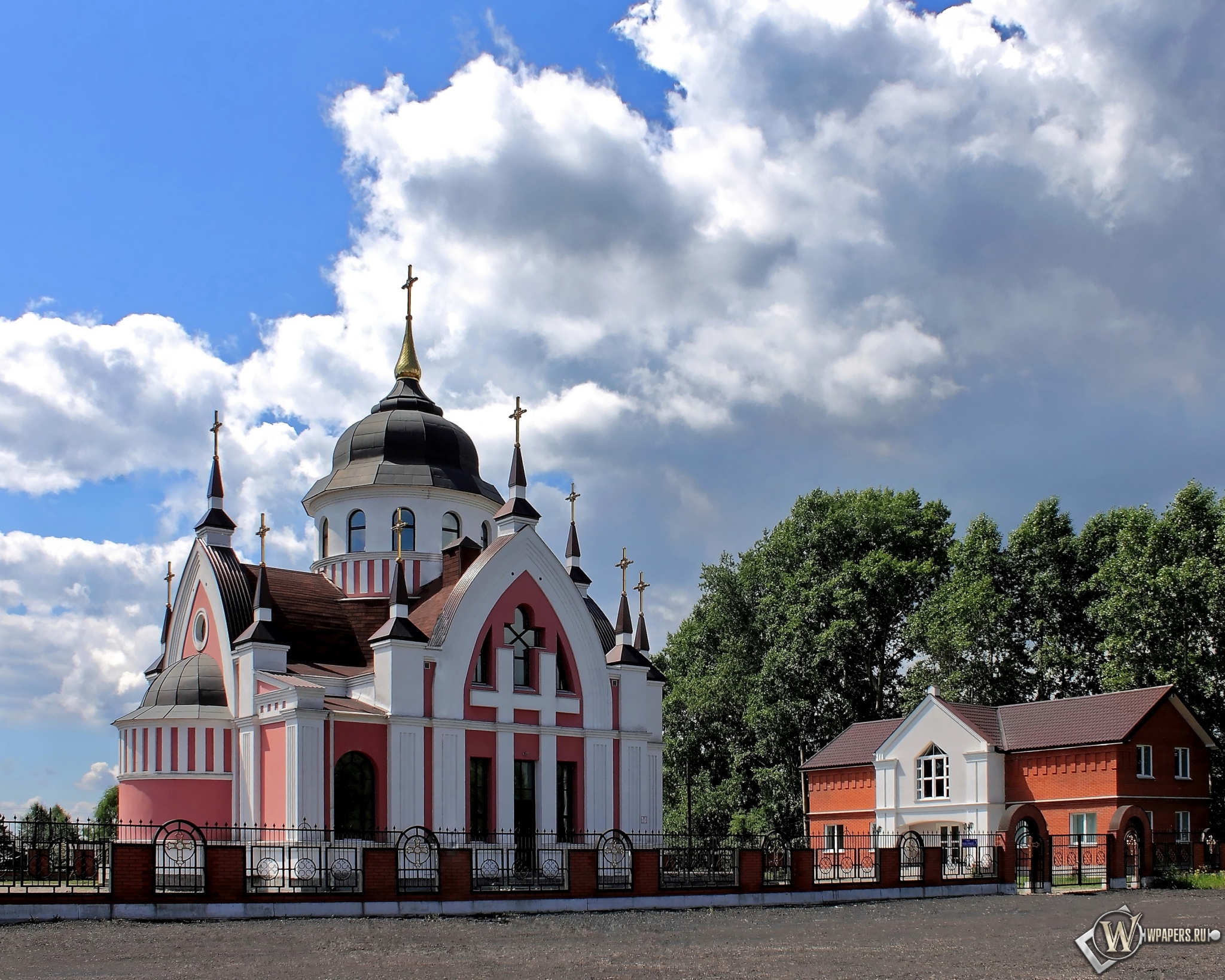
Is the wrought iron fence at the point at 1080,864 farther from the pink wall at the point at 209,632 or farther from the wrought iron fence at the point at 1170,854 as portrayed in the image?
the pink wall at the point at 209,632

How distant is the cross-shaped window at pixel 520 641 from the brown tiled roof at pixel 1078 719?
610 inches

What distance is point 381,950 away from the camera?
15742 mm

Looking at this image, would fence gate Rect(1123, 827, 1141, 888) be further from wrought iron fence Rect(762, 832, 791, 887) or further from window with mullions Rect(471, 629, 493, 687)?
window with mullions Rect(471, 629, 493, 687)

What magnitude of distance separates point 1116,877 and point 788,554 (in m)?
20.1

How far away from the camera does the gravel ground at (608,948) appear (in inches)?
533

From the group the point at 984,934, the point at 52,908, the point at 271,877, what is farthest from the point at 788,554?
the point at 52,908

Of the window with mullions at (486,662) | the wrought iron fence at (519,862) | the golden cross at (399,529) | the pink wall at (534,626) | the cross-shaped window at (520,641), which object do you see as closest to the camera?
the wrought iron fence at (519,862)

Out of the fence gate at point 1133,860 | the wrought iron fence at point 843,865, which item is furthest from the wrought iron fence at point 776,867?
the fence gate at point 1133,860

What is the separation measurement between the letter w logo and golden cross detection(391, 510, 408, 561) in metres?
17.9

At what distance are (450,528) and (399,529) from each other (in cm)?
291

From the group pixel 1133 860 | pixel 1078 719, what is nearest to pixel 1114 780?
pixel 1078 719

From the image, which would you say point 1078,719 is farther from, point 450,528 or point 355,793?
point 355,793

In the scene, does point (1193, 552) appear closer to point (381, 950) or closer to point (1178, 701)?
point (1178, 701)

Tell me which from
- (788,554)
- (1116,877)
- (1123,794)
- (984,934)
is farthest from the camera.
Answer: (788,554)
